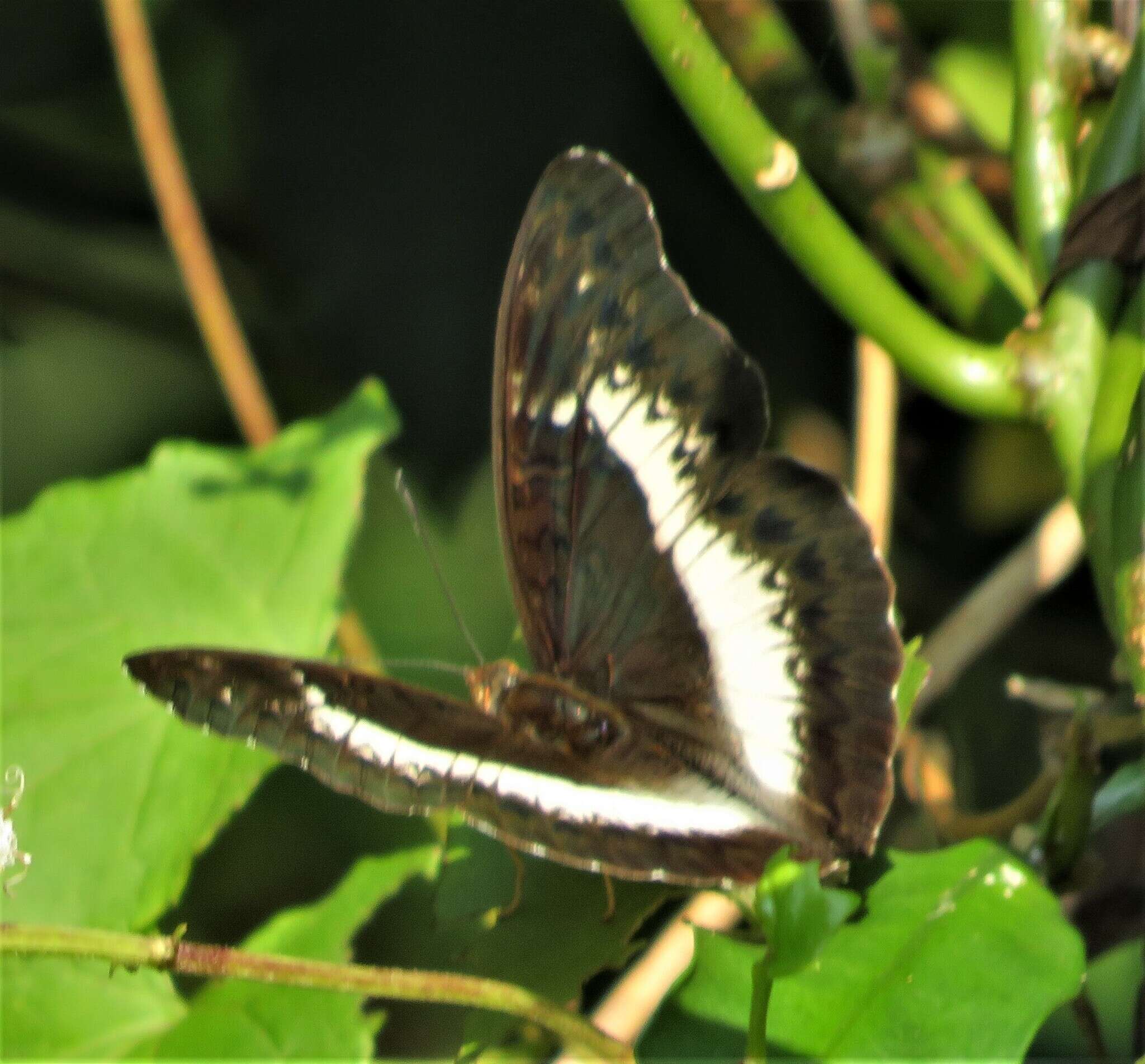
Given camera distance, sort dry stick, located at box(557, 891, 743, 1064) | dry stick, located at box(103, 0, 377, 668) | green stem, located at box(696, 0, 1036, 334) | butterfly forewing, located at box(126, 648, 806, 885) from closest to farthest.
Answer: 1. butterfly forewing, located at box(126, 648, 806, 885)
2. dry stick, located at box(557, 891, 743, 1064)
3. green stem, located at box(696, 0, 1036, 334)
4. dry stick, located at box(103, 0, 377, 668)

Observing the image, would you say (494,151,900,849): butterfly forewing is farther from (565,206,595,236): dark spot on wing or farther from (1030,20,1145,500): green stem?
(1030,20,1145,500): green stem

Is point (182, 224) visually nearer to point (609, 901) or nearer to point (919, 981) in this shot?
point (609, 901)

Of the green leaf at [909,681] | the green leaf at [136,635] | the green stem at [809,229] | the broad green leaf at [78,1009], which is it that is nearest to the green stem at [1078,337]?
the green stem at [809,229]

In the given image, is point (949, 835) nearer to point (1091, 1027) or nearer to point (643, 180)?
point (1091, 1027)

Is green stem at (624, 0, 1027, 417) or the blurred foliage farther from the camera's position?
the blurred foliage

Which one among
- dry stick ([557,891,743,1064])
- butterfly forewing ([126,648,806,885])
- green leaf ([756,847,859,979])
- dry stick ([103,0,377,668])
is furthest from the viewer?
dry stick ([103,0,377,668])

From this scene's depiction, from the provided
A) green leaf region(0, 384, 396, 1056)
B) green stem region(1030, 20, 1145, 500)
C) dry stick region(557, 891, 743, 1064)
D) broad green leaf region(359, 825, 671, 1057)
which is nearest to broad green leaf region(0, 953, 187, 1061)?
green leaf region(0, 384, 396, 1056)

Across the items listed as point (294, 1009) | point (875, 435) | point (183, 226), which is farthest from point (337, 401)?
point (294, 1009)
